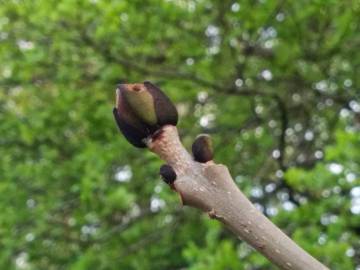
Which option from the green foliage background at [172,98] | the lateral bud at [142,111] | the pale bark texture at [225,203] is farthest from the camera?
the green foliage background at [172,98]

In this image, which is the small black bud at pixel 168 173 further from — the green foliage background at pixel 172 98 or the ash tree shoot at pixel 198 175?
the green foliage background at pixel 172 98

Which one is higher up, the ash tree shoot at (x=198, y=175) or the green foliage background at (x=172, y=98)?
the ash tree shoot at (x=198, y=175)

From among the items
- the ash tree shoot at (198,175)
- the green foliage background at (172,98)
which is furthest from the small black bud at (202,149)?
the green foliage background at (172,98)

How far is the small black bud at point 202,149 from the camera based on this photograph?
0.83m

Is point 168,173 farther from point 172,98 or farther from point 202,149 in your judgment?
point 172,98

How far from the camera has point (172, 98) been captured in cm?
529

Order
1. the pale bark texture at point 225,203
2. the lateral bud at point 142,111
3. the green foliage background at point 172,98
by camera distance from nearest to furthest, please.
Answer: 1. the pale bark texture at point 225,203
2. the lateral bud at point 142,111
3. the green foliage background at point 172,98

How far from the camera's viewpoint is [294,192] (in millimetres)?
4844

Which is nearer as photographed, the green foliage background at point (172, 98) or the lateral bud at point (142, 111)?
the lateral bud at point (142, 111)

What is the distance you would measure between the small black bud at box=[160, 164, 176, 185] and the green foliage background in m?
3.35

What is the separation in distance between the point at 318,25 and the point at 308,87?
1.76 feet

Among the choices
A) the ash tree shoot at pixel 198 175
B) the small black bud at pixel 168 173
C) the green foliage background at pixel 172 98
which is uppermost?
the ash tree shoot at pixel 198 175

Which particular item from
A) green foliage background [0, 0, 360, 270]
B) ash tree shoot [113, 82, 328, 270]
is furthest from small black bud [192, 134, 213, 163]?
green foliage background [0, 0, 360, 270]

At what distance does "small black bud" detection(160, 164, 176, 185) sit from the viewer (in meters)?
0.79
